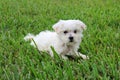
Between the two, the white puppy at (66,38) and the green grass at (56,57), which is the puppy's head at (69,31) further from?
the green grass at (56,57)

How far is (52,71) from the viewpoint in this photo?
4.96m

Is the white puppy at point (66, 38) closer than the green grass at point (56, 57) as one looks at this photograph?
No

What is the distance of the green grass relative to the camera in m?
4.95

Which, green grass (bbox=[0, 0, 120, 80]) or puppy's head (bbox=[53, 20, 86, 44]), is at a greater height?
puppy's head (bbox=[53, 20, 86, 44])

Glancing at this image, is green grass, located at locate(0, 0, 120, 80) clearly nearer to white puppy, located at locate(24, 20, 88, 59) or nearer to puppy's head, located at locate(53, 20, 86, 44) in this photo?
white puppy, located at locate(24, 20, 88, 59)

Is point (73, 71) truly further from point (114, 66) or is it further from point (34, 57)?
point (34, 57)

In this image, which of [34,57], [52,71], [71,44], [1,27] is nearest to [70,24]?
[71,44]

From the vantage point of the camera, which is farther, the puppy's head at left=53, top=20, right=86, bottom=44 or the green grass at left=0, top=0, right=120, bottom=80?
the puppy's head at left=53, top=20, right=86, bottom=44

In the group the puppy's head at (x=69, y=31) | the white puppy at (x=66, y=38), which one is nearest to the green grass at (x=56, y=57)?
the white puppy at (x=66, y=38)

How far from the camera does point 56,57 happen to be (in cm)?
570

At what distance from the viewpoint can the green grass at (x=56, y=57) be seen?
495cm

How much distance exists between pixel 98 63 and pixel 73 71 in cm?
51

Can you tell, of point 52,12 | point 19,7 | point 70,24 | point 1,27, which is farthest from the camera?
point 19,7

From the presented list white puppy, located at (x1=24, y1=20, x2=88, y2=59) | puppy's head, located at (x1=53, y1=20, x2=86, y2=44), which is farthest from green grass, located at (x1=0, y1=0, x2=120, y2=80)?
puppy's head, located at (x1=53, y1=20, x2=86, y2=44)
